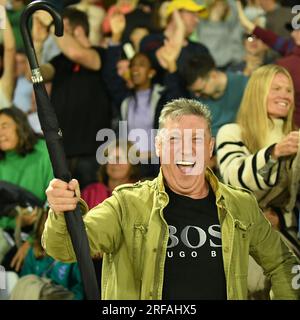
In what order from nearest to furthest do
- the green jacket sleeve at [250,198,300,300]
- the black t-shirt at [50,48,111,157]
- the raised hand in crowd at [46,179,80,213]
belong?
the raised hand in crowd at [46,179,80,213] → the green jacket sleeve at [250,198,300,300] → the black t-shirt at [50,48,111,157]

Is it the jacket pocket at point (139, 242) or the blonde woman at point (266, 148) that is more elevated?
the blonde woman at point (266, 148)

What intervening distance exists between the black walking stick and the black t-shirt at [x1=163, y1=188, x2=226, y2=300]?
196mm

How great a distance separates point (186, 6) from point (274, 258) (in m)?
1.06

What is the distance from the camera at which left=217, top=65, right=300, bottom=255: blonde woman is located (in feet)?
7.52

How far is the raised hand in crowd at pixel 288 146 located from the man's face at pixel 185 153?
2.03ft

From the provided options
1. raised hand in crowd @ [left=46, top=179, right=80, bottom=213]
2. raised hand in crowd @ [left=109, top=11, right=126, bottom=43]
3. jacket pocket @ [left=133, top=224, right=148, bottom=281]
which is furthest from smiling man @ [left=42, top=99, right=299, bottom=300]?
raised hand in crowd @ [left=109, top=11, right=126, bottom=43]

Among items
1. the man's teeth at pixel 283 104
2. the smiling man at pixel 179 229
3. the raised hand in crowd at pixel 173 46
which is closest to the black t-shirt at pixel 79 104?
the raised hand in crowd at pixel 173 46

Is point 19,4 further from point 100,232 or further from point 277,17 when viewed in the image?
point 100,232

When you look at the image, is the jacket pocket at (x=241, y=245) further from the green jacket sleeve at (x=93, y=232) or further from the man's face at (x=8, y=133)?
the man's face at (x=8, y=133)

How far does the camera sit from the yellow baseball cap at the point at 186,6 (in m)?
2.47

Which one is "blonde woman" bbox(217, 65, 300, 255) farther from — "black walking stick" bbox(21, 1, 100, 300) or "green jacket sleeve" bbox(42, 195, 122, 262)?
"black walking stick" bbox(21, 1, 100, 300)

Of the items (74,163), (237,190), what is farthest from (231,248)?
(74,163)

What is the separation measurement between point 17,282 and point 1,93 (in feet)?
2.05

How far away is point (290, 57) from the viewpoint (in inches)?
94.3
